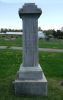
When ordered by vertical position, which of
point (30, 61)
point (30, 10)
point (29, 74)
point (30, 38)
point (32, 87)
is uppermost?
point (30, 10)

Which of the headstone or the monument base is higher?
the headstone

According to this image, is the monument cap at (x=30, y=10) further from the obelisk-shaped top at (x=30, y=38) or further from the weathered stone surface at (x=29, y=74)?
the weathered stone surface at (x=29, y=74)

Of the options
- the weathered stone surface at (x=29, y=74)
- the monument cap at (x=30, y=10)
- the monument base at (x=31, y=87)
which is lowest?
the monument base at (x=31, y=87)

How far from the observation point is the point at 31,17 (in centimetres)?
1049

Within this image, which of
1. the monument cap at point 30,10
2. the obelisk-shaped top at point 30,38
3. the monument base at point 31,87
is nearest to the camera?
the monument base at point 31,87

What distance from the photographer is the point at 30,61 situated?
10648 millimetres

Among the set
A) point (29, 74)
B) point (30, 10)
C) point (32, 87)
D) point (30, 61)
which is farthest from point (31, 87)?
point (30, 10)

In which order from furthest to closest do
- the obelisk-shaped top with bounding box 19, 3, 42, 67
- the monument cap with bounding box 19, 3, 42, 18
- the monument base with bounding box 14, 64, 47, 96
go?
the obelisk-shaped top with bounding box 19, 3, 42, 67, the monument cap with bounding box 19, 3, 42, 18, the monument base with bounding box 14, 64, 47, 96

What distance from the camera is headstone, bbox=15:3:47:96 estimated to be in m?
10.1

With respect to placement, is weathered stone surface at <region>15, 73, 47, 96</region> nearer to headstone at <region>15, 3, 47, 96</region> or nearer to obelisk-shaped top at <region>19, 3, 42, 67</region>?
headstone at <region>15, 3, 47, 96</region>

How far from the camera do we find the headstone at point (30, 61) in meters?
10.1

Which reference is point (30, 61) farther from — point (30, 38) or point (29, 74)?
point (30, 38)

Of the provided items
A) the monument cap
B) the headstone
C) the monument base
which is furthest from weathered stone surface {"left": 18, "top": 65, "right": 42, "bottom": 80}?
the monument cap

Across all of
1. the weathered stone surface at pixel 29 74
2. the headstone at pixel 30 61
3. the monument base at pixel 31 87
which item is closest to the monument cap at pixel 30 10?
the headstone at pixel 30 61
